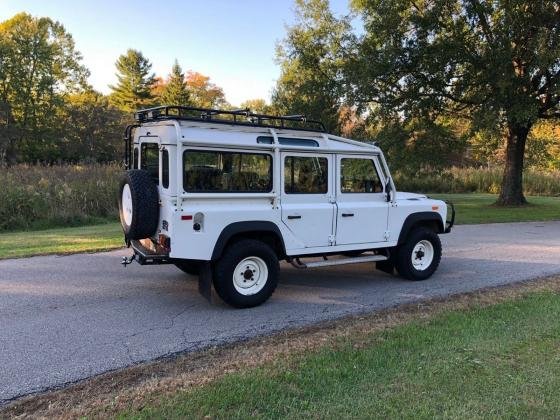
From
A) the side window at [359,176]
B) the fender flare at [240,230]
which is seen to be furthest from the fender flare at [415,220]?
the fender flare at [240,230]

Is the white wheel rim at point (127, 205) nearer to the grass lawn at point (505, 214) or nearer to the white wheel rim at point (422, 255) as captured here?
the white wheel rim at point (422, 255)

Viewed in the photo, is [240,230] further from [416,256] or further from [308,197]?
[416,256]

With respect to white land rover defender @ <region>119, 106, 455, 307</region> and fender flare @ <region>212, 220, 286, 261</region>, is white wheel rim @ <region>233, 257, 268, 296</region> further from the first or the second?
fender flare @ <region>212, 220, 286, 261</region>

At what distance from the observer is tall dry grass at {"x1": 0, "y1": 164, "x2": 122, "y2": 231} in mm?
15188

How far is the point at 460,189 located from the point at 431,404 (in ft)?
108

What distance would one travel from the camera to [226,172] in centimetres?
628

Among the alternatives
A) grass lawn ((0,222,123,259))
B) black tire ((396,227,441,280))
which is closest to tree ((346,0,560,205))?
black tire ((396,227,441,280))

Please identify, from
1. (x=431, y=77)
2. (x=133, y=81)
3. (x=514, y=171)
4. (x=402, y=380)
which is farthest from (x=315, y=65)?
(x=133, y=81)

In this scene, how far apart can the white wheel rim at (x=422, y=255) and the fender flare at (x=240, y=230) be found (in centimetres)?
255

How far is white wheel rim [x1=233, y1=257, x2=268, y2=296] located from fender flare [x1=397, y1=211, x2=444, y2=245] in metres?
2.41

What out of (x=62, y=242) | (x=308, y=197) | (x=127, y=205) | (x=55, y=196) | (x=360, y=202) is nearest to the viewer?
(x=127, y=205)

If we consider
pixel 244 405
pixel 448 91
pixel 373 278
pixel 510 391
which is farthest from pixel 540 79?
pixel 244 405

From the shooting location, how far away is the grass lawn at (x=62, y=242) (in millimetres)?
10055

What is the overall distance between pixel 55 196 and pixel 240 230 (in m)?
12.0
